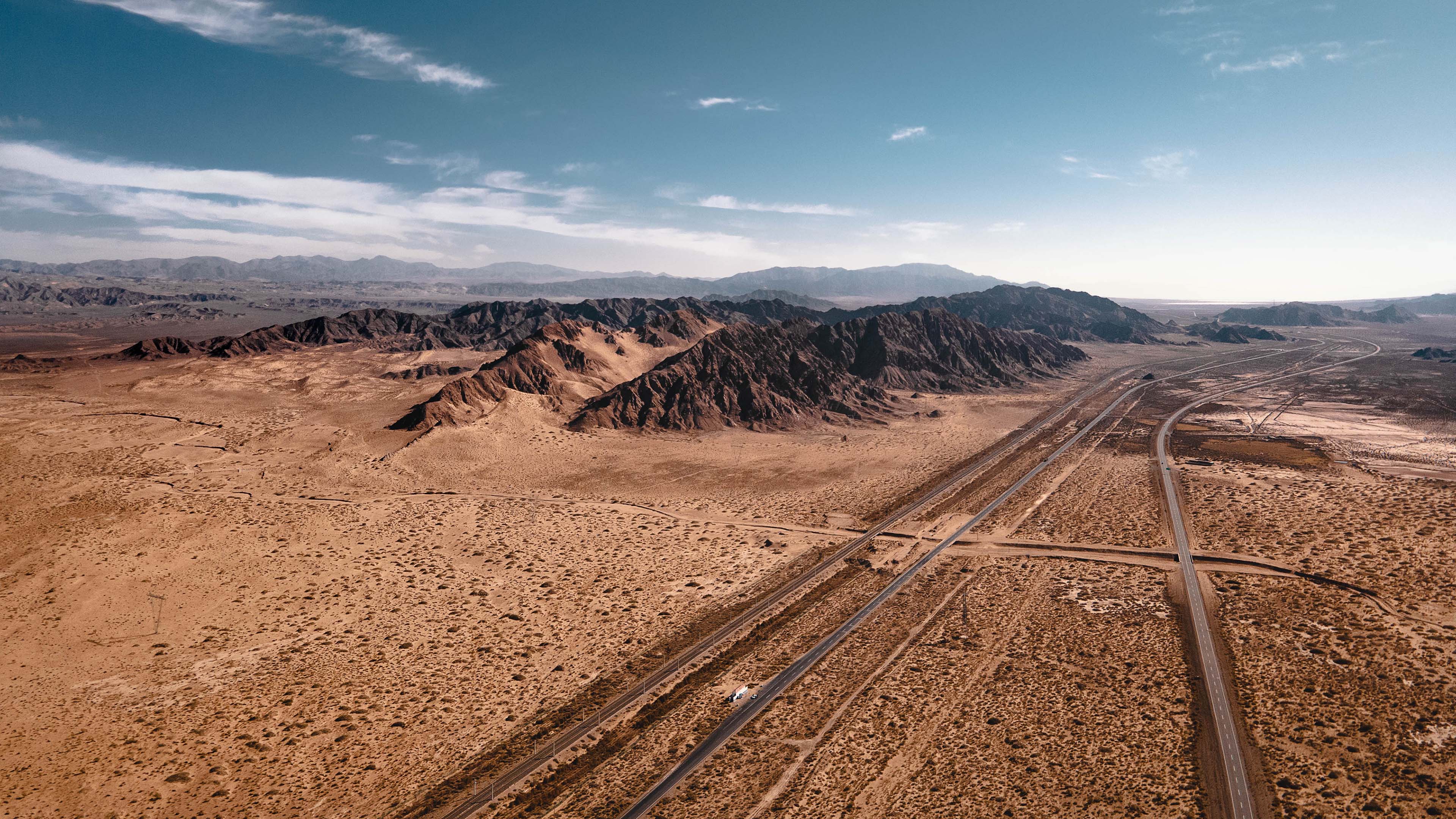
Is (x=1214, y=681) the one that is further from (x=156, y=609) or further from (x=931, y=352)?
(x=931, y=352)

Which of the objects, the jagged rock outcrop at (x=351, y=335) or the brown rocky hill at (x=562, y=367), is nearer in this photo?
the brown rocky hill at (x=562, y=367)

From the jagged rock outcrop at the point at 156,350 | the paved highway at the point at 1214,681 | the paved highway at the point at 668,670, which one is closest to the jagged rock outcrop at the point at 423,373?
the jagged rock outcrop at the point at 156,350

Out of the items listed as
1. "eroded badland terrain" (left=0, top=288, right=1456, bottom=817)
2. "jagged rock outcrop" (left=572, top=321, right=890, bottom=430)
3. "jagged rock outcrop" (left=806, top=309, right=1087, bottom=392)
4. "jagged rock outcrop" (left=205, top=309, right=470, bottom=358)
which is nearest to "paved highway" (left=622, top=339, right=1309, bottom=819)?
"eroded badland terrain" (left=0, top=288, right=1456, bottom=817)

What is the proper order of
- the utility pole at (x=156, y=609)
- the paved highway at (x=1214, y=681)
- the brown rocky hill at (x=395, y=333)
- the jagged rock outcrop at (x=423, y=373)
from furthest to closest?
the brown rocky hill at (x=395, y=333)
the jagged rock outcrop at (x=423, y=373)
the utility pole at (x=156, y=609)
the paved highway at (x=1214, y=681)

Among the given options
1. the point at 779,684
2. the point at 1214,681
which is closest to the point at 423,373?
the point at 779,684

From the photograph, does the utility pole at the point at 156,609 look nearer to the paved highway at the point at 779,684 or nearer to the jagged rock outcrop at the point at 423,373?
the paved highway at the point at 779,684
